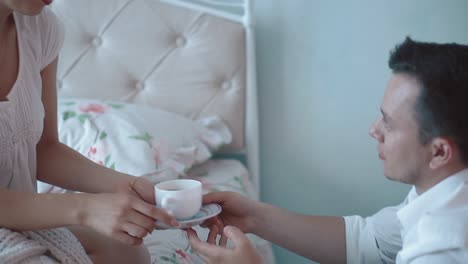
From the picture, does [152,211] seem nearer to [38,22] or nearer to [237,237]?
[237,237]

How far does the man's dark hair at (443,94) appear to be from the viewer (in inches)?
32.7

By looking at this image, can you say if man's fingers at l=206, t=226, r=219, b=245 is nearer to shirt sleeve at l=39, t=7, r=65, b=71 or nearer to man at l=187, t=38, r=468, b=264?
man at l=187, t=38, r=468, b=264

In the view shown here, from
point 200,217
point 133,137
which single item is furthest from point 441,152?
point 133,137

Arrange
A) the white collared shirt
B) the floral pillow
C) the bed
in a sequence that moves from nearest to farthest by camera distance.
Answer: the white collared shirt < the floral pillow < the bed

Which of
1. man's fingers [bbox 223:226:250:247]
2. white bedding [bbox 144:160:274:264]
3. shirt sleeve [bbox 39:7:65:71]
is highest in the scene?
shirt sleeve [bbox 39:7:65:71]

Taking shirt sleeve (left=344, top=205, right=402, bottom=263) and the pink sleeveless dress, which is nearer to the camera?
the pink sleeveless dress

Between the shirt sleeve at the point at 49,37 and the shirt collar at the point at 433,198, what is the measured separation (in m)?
0.81

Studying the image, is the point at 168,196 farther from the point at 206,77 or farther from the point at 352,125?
the point at 352,125

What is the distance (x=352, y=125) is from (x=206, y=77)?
0.61 m

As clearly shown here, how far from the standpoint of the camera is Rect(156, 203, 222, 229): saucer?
86 cm

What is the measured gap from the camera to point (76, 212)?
0.80 metres

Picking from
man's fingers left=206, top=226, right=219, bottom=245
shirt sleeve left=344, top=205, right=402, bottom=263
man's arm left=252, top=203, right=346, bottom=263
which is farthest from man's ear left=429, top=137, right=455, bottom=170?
man's fingers left=206, top=226, right=219, bottom=245

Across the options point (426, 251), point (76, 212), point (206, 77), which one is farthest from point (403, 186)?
point (76, 212)

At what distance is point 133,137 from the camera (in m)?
1.50
